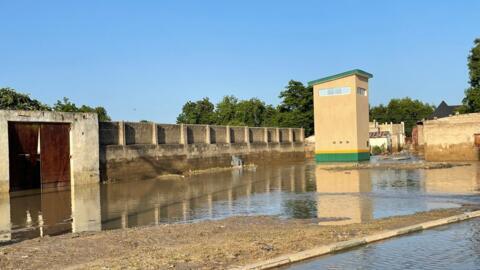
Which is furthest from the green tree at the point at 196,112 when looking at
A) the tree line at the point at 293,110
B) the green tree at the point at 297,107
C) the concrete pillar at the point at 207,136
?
the concrete pillar at the point at 207,136

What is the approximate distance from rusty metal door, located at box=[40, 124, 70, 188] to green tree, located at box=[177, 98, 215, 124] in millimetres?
69938

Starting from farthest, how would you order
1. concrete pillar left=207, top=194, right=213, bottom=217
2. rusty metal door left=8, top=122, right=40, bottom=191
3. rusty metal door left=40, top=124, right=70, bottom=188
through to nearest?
1. rusty metal door left=40, top=124, right=70, bottom=188
2. rusty metal door left=8, top=122, right=40, bottom=191
3. concrete pillar left=207, top=194, right=213, bottom=217

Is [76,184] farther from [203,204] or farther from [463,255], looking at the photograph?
[463,255]

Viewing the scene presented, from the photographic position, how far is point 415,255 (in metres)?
8.83

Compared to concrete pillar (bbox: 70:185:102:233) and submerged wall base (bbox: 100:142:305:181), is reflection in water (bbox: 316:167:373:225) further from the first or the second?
submerged wall base (bbox: 100:142:305:181)

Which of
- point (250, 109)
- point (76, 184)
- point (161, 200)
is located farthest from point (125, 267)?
point (250, 109)

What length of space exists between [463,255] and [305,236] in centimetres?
308

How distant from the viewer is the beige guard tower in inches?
2196

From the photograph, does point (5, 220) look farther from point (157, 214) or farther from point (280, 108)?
point (280, 108)

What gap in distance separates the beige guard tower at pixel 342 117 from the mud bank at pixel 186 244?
139ft

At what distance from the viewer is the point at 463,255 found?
28.5ft

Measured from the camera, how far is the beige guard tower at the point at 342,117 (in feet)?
183

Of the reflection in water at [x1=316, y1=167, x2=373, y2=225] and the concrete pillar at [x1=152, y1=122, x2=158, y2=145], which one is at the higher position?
the concrete pillar at [x1=152, y1=122, x2=158, y2=145]

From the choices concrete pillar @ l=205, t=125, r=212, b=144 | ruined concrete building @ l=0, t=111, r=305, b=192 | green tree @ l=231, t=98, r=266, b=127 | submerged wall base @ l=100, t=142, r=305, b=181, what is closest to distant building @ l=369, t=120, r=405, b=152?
green tree @ l=231, t=98, r=266, b=127
